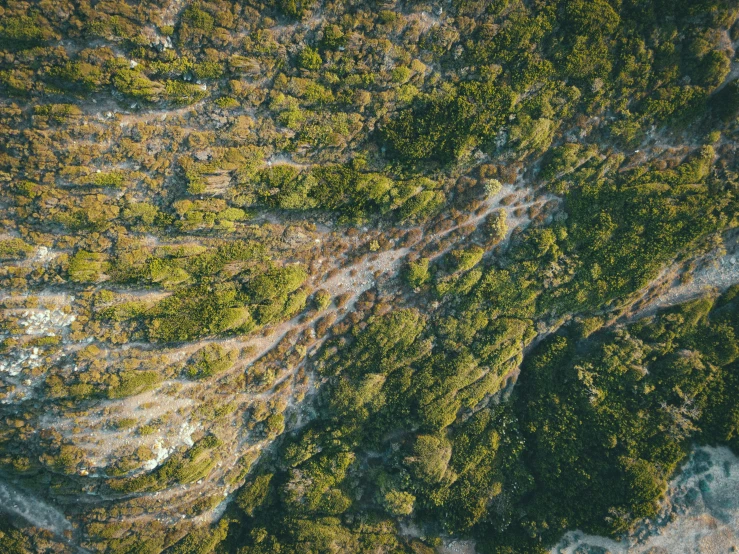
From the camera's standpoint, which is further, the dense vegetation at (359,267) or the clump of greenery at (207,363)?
the clump of greenery at (207,363)

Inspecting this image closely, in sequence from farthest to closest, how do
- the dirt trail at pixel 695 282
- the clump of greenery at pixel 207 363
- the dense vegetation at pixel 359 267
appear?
the dirt trail at pixel 695 282 → the clump of greenery at pixel 207 363 → the dense vegetation at pixel 359 267

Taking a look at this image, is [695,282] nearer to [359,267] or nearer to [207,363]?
[359,267]

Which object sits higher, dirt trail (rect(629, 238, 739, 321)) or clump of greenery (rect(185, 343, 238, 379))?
dirt trail (rect(629, 238, 739, 321))

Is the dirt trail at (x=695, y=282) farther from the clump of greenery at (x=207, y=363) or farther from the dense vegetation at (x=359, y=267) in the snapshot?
the clump of greenery at (x=207, y=363)

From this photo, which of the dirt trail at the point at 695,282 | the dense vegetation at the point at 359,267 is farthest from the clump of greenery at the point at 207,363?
the dirt trail at the point at 695,282

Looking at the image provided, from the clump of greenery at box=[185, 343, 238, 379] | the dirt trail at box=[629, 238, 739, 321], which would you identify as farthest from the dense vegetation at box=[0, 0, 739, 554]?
the dirt trail at box=[629, 238, 739, 321]

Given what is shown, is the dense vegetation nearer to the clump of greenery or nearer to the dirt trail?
the clump of greenery

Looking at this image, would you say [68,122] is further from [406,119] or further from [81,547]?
[81,547]

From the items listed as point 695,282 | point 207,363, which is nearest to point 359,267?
point 207,363
